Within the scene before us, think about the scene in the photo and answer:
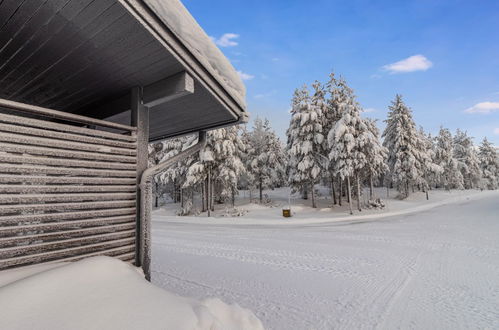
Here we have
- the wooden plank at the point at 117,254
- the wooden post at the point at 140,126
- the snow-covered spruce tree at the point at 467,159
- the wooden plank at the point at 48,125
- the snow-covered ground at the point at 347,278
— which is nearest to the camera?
the wooden plank at the point at 48,125

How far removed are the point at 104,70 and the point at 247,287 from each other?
4589 mm

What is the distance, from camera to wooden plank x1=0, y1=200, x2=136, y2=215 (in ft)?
9.17

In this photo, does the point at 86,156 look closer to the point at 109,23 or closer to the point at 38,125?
the point at 38,125

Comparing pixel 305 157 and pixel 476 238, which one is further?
pixel 305 157

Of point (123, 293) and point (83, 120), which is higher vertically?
point (83, 120)

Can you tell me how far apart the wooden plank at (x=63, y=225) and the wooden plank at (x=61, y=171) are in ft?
1.90

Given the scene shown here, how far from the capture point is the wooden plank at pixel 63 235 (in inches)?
109

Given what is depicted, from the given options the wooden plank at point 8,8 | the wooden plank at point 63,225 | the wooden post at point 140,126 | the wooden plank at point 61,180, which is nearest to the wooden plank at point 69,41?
the wooden plank at point 8,8

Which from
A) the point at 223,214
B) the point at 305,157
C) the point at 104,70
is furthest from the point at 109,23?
the point at 305,157

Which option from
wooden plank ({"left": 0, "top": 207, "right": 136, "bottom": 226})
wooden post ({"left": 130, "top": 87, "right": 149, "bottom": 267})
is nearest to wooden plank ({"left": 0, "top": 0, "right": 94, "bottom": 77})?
wooden post ({"left": 130, "top": 87, "right": 149, "bottom": 267})

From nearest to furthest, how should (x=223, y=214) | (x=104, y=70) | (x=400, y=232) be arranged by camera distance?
(x=104, y=70) < (x=400, y=232) < (x=223, y=214)

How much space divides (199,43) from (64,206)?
2668 mm

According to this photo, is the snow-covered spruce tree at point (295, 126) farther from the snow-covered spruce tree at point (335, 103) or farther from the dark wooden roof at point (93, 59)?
the dark wooden roof at point (93, 59)

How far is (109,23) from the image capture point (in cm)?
302
